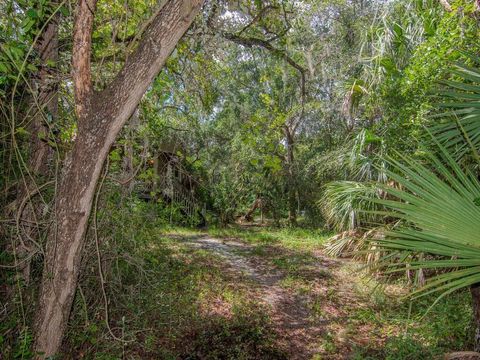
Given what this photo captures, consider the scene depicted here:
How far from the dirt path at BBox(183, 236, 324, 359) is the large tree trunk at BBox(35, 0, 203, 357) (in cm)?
248

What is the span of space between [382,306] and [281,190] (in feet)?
29.8

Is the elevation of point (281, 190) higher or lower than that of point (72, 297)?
higher

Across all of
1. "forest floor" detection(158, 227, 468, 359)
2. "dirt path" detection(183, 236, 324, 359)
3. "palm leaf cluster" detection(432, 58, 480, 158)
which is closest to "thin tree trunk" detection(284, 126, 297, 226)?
"forest floor" detection(158, 227, 468, 359)

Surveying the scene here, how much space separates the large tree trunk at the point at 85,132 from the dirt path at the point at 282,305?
248cm

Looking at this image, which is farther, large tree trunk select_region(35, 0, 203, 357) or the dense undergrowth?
the dense undergrowth

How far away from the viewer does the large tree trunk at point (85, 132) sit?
6.76 ft

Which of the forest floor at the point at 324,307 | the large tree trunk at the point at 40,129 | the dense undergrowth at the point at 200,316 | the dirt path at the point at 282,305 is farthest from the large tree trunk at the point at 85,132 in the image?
the dirt path at the point at 282,305

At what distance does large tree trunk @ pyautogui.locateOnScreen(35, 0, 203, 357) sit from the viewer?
206cm

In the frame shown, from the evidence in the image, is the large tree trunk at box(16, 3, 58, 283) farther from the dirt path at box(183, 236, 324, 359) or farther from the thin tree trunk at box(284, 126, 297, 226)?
the thin tree trunk at box(284, 126, 297, 226)

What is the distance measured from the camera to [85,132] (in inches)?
83.7

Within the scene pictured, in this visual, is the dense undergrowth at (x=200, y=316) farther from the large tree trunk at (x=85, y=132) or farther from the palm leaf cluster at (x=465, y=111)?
the palm leaf cluster at (x=465, y=111)

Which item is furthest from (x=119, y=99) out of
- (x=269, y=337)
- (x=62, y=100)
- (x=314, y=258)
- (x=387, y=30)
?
(x=314, y=258)

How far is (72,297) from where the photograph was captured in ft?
7.48

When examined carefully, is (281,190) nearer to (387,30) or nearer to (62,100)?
(387,30)
